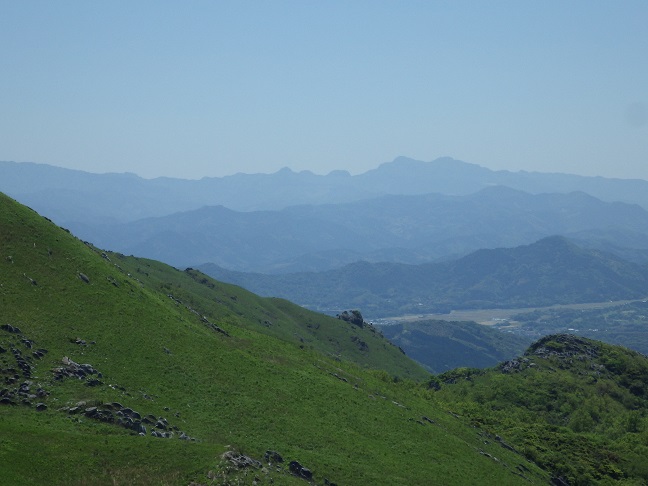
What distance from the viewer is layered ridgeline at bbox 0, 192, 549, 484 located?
54.8 m

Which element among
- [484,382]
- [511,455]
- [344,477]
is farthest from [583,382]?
[344,477]

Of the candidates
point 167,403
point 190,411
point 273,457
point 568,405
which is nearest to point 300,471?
point 273,457

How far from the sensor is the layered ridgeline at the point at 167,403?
54.8m

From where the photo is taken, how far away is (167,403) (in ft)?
220

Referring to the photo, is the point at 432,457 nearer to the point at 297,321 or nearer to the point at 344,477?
the point at 344,477

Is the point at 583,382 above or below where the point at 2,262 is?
below

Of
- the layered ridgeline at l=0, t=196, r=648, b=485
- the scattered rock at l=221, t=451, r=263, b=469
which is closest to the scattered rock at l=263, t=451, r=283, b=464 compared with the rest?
the layered ridgeline at l=0, t=196, r=648, b=485

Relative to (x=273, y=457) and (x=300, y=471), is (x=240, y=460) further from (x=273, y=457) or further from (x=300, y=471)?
(x=300, y=471)

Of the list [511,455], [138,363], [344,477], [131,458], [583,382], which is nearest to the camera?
[131,458]

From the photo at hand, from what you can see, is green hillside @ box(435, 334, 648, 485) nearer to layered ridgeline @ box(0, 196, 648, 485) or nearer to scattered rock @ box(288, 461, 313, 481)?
layered ridgeline @ box(0, 196, 648, 485)

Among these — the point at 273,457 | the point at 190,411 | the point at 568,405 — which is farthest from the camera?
the point at 568,405

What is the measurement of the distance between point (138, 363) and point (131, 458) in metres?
19.1

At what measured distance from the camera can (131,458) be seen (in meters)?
54.4

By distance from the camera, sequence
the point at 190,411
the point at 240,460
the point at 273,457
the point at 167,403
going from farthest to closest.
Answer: the point at 167,403
the point at 190,411
the point at 273,457
the point at 240,460
